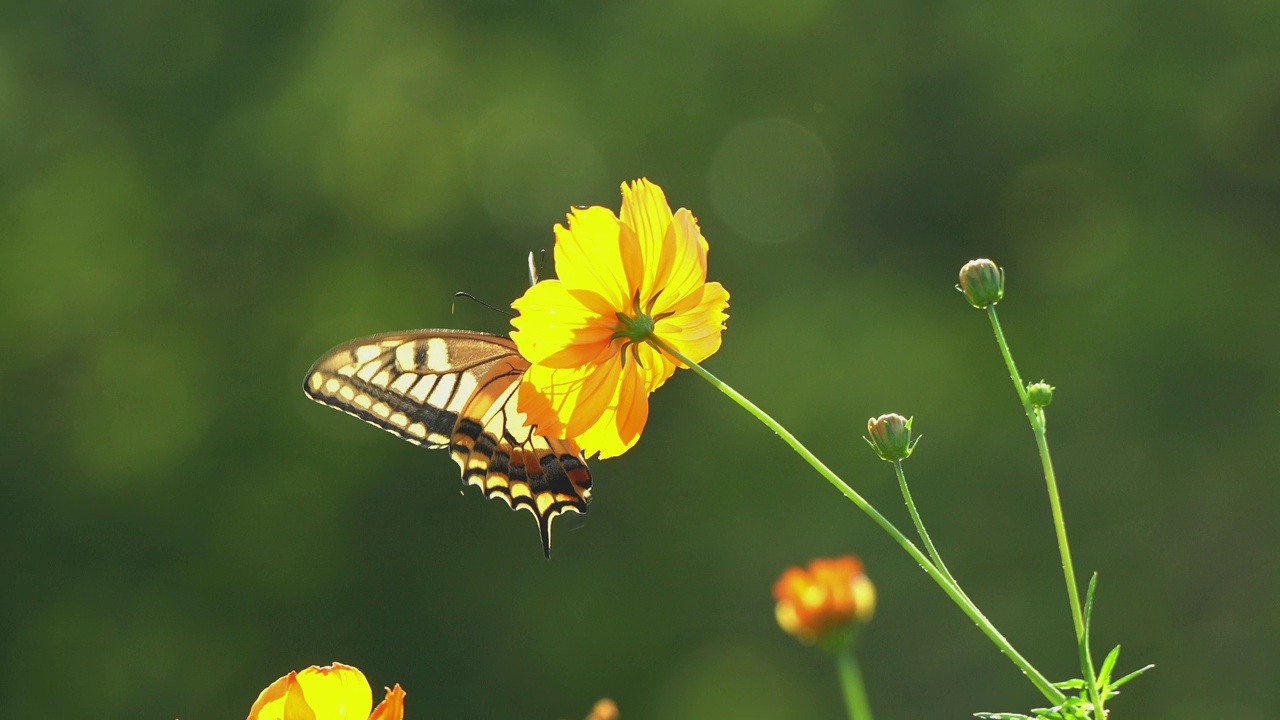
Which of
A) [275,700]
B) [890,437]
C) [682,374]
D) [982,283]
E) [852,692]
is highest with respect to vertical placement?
[682,374]

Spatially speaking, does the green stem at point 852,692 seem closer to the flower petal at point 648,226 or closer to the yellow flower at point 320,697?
the yellow flower at point 320,697

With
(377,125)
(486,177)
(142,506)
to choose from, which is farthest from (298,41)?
(142,506)

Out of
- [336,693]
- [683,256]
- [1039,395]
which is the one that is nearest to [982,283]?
[1039,395]

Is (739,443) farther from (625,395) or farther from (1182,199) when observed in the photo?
(625,395)

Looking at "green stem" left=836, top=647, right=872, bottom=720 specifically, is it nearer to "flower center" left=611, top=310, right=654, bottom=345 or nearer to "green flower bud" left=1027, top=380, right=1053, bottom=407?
"green flower bud" left=1027, top=380, right=1053, bottom=407

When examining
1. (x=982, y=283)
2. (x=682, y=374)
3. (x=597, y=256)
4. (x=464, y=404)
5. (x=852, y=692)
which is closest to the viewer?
(x=852, y=692)

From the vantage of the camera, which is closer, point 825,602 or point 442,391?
point 825,602

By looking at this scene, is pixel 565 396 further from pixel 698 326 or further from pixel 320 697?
pixel 320 697

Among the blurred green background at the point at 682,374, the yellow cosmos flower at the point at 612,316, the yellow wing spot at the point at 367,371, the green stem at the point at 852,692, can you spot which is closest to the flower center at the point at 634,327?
the yellow cosmos flower at the point at 612,316
